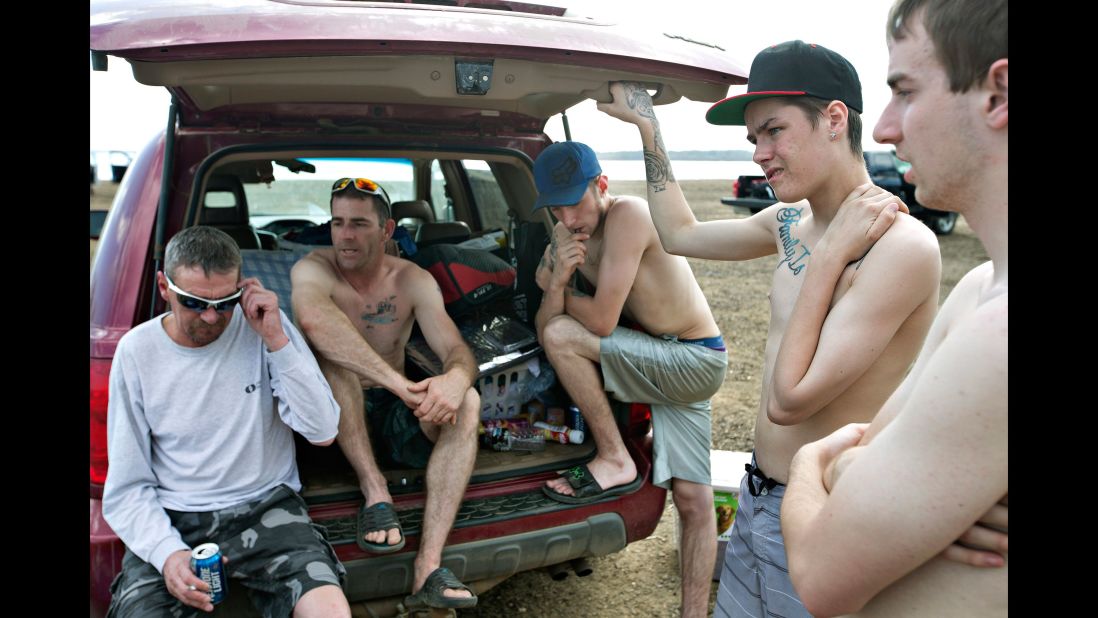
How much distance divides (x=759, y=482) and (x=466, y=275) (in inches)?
74.0

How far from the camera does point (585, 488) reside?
9.48 feet

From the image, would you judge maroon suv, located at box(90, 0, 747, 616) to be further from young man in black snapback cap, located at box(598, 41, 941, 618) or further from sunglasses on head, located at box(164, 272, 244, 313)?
young man in black snapback cap, located at box(598, 41, 941, 618)

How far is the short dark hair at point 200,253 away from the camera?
7.87ft

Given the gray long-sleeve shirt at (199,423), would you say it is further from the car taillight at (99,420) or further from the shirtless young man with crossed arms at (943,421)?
the shirtless young man with crossed arms at (943,421)

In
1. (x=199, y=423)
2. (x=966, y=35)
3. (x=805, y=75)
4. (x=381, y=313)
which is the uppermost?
(x=805, y=75)

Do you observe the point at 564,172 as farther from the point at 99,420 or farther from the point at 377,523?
the point at 99,420

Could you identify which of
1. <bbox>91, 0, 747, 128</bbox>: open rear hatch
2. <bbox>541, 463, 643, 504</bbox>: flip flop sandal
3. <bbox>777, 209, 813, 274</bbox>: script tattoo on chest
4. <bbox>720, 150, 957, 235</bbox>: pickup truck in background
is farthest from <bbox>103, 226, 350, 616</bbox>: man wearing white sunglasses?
<bbox>720, 150, 957, 235</bbox>: pickup truck in background

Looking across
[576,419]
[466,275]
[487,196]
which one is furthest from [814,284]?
[487,196]

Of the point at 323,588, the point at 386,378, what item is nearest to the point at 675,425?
the point at 386,378

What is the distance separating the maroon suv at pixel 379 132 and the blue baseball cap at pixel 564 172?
0.71 ft

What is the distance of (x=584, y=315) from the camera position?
10.5 ft

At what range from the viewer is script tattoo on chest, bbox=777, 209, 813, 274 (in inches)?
84.4

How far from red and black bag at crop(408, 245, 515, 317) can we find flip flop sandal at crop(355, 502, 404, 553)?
114 cm

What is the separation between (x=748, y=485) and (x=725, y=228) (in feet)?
2.78
